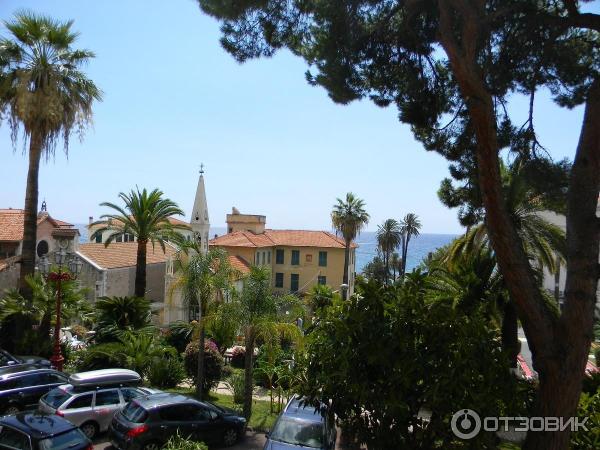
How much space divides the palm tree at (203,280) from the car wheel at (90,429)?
14.7ft

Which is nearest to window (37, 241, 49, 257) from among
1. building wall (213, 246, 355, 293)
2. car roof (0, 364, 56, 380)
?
car roof (0, 364, 56, 380)

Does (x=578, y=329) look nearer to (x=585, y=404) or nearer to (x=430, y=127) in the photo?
(x=585, y=404)

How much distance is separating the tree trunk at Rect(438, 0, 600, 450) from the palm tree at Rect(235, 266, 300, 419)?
24.4 feet

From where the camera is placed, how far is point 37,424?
31.8 feet

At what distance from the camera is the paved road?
12.4 m

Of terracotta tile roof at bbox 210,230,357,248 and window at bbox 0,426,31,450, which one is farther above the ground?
terracotta tile roof at bbox 210,230,357,248

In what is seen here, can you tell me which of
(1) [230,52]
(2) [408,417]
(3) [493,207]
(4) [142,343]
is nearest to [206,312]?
(4) [142,343]

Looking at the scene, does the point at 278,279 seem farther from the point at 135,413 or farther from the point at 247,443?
the point at 135,413

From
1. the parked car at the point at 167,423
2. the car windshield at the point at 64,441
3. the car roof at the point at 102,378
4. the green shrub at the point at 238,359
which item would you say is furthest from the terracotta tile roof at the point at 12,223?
the car windshield at the point at 64,441

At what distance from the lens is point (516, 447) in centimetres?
1394

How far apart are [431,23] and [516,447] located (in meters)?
10.9

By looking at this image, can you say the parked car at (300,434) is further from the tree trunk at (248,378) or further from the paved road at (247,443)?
the tree trunk at (248,378)

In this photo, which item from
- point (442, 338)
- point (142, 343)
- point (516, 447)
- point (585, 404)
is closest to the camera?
point (442, 338)

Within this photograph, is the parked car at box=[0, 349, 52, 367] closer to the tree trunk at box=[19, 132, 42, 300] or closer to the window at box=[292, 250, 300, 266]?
the tree trunk at box=[19, 132, 42, 300]
